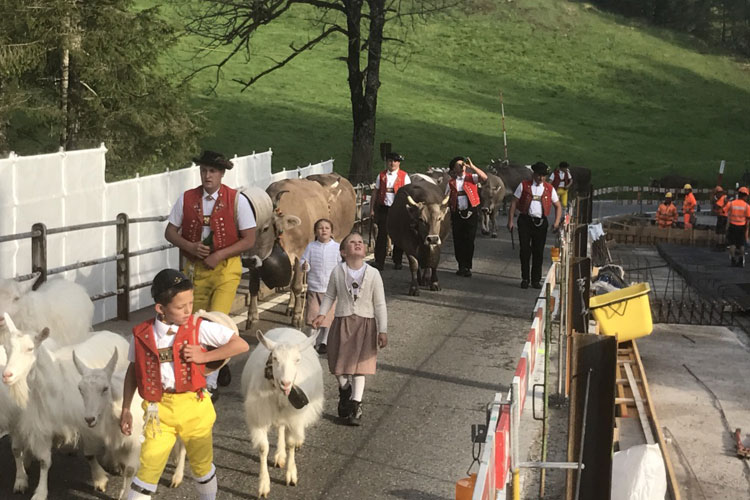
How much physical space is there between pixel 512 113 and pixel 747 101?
74.7 ft

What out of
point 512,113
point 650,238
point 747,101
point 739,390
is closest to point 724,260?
point 650,238

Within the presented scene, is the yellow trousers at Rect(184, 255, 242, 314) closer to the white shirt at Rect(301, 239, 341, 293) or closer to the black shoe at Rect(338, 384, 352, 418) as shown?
the black shoe at Rect(338, 384, 352, 418)

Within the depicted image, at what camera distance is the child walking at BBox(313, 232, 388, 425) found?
10.5 meters

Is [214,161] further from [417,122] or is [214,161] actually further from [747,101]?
[747,101]

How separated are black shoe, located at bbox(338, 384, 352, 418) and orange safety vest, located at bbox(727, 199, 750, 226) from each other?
72.2 ft

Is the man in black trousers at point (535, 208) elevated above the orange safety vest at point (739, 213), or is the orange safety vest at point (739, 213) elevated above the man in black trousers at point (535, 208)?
the man in black trousers at point (535, 208)

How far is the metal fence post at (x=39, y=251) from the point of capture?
12812 mm

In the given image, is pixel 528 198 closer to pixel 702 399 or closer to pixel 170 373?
pixel 702 399

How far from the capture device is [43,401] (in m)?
8.27

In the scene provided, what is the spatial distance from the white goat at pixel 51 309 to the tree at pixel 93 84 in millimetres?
29907

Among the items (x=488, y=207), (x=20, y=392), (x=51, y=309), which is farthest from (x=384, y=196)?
(x=20, y=392)

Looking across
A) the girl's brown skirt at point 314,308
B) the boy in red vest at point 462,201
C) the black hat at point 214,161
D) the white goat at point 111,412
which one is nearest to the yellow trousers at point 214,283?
the black hat at point 214,161

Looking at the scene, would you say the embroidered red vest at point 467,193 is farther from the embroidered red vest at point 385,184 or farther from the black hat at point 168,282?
the black hat at point 168,282

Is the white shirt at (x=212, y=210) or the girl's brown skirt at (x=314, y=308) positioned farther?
the girl's brown skirt at (x=314, y=308)
